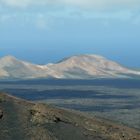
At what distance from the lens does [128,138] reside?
43031 millimetres

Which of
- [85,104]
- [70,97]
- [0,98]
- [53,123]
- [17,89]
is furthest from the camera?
[17,89]

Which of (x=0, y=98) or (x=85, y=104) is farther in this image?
(x=85, y=104)

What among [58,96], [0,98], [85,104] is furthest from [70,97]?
[0,98]

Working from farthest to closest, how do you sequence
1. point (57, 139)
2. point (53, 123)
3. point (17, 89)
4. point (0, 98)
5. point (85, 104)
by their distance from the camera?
point (17, 89) < point (85, 104) < point (0, 98) < point (53, 123) < point (57, 139)

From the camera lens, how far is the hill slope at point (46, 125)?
39206mm

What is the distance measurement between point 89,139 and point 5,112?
20.0 ft

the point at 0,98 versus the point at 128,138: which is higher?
the point at 0,98

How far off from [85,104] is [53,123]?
106 metres

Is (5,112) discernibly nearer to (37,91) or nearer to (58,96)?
(58,96)

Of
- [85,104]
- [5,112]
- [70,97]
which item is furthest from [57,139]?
[70,97]

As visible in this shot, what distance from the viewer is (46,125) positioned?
136ft

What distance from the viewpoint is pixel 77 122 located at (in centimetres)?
4381

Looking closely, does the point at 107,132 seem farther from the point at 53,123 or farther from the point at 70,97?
the point at 70,97

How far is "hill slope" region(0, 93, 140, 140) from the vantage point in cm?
3921
